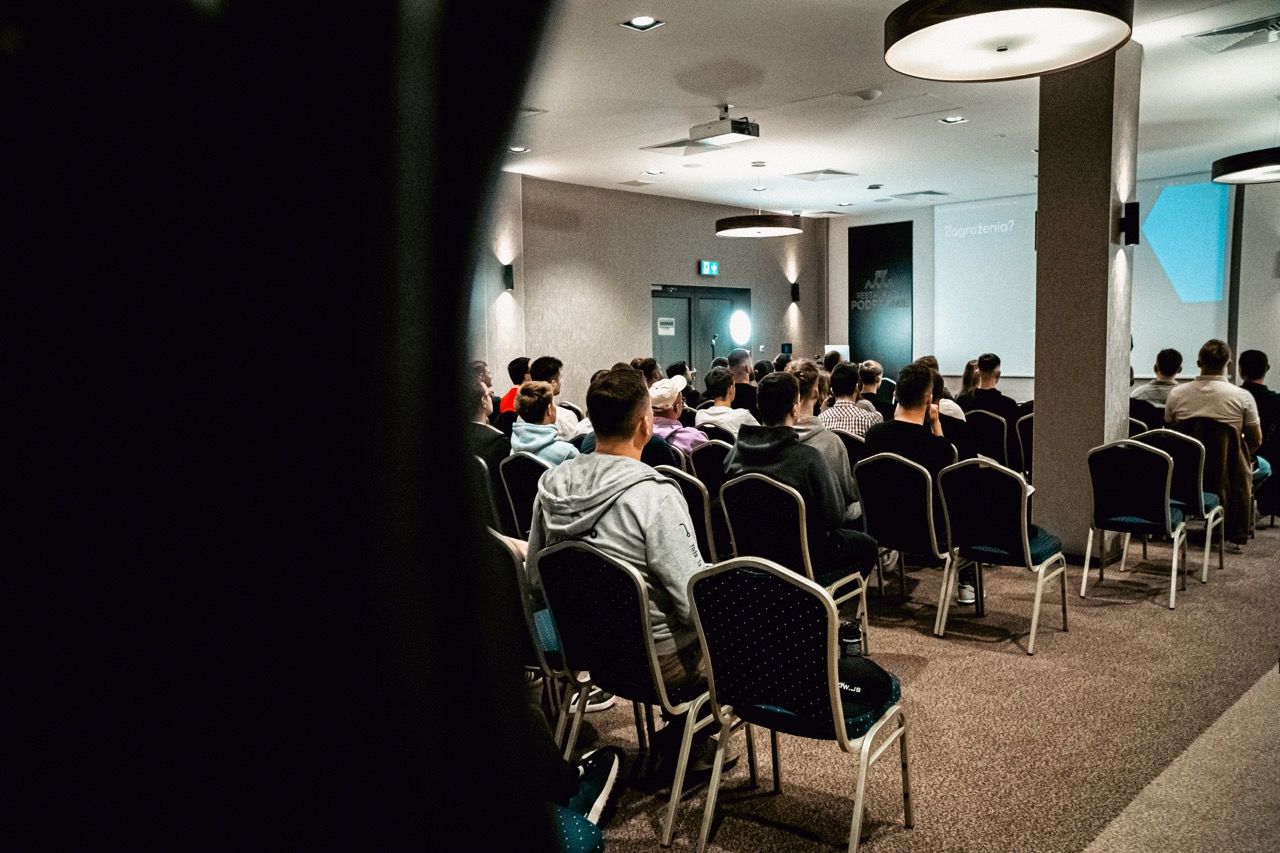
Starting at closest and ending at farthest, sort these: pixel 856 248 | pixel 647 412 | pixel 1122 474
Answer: pixel 647 412 → pixel 1122 474 → pixel 856 248

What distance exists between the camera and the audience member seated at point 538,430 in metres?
4.62

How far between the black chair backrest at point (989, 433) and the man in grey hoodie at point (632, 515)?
4.39 meters

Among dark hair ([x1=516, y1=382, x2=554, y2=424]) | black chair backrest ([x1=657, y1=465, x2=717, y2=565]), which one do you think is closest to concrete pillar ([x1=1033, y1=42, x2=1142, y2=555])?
black chair backrest ([x1=657, y1=465, x2=717, y2=565])

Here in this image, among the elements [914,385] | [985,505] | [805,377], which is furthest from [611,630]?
[805,377]

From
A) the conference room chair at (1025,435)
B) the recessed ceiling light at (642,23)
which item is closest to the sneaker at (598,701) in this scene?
the recessed ceiling light at (642,23)

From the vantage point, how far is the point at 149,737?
0.25 m

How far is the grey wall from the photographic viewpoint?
35.2 ft

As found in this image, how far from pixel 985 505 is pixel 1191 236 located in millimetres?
9046

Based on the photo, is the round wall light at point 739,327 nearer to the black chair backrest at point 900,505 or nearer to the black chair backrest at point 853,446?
the black chair backrest at point 853,446

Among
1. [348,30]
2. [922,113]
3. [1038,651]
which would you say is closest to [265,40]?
[348,30]

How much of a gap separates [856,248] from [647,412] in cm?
1285

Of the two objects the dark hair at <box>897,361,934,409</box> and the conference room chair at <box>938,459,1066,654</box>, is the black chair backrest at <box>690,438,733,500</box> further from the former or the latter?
the conference room chair at <box>938,459,1066,654</box>

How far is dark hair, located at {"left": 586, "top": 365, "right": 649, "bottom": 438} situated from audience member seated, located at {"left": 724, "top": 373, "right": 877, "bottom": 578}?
1.23 metres

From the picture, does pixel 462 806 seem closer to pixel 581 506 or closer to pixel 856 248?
pixel 581 506
